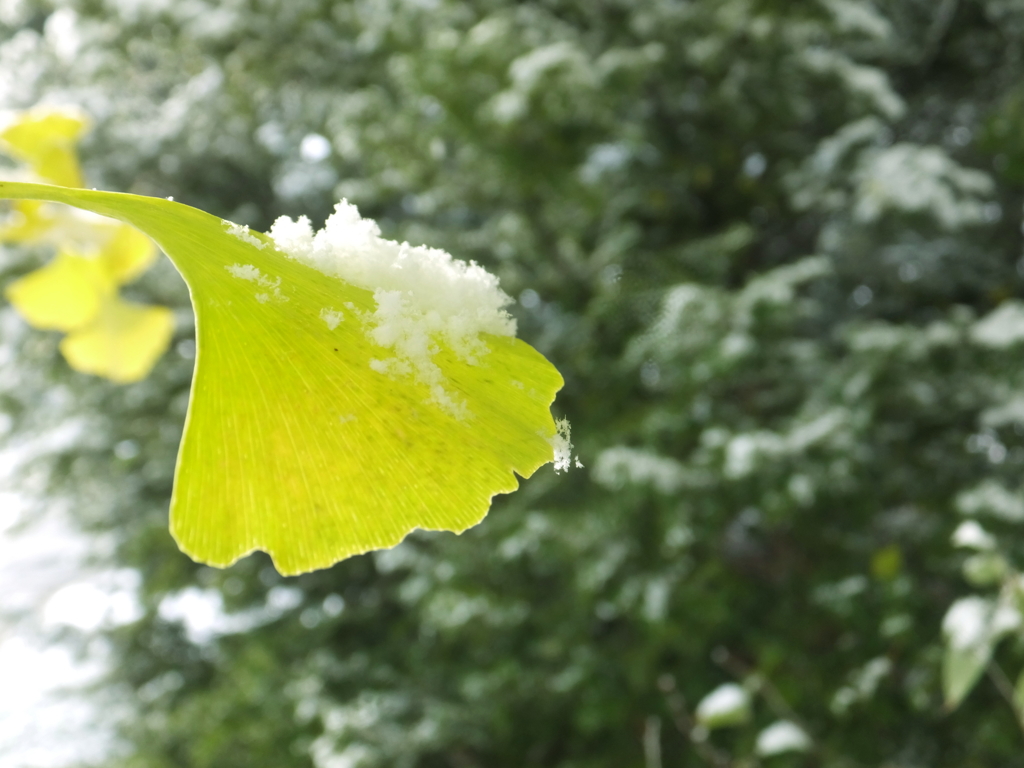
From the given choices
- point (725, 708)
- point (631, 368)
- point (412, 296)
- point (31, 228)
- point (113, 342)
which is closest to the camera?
point (412, 296)

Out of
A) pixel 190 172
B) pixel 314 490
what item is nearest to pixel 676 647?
pixel 314 490

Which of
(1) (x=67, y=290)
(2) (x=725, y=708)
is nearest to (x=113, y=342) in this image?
(1) (x=67, y=290)

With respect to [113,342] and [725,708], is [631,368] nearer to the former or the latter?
[725,708]

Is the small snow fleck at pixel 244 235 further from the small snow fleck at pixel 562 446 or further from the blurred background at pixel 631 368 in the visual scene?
the blurred background at pixel 631 368

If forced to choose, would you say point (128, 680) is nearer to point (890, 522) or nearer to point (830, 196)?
point (890, 522)

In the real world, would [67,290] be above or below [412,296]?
below

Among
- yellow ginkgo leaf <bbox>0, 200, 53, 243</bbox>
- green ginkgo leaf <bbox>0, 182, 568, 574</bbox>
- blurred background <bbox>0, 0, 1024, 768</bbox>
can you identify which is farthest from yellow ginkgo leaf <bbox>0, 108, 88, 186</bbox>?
blurred background <bbox>0, 0, 1024, 768</bbox>
